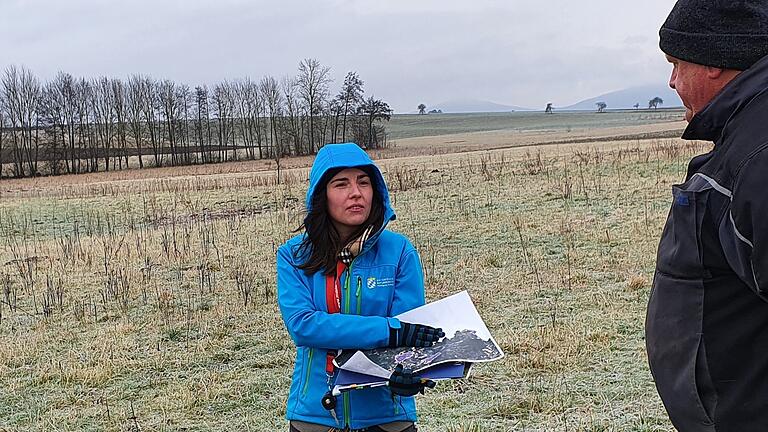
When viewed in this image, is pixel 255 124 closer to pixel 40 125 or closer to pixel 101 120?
pixel 101 120

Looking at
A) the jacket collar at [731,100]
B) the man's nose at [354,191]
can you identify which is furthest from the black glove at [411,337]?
the jacket collar at [731,100]

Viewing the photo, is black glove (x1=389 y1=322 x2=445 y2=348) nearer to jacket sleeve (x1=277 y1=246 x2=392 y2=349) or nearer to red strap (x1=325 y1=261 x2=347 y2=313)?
jacket sleeve (x1=277 y1=246 x2=392 y2=349)

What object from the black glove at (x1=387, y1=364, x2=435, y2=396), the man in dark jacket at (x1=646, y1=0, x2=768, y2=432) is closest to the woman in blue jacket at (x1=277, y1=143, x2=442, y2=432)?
the black glove at (x1=387, y1=364, x2=435, y2=396)

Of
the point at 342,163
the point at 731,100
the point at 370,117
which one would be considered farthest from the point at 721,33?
the point at 370,117

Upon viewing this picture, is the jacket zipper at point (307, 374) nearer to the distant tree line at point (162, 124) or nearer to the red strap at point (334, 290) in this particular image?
the red strap at point (334, 290)

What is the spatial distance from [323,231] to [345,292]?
0.26m

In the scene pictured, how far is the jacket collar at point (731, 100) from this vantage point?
5.54 ft

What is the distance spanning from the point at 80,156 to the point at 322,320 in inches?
2499

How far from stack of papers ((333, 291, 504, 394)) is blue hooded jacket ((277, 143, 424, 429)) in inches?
2.0

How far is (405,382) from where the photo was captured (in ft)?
8.15

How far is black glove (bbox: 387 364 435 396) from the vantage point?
249 centimetres

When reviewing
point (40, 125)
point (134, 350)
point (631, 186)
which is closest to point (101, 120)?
point (40, 125)

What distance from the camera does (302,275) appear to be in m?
2.79

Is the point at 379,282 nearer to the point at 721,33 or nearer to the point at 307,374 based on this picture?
the point at 307,374
